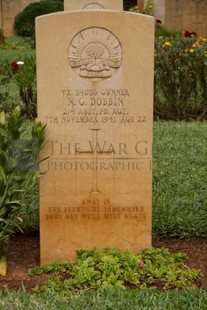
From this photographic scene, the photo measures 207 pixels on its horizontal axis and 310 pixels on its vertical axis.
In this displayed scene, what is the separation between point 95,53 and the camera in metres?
4.31

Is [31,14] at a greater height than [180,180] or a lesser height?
greater

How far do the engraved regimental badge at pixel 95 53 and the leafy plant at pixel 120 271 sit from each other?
1168 millimetres

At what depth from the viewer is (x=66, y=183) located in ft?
14.6

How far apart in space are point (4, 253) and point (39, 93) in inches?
41.8

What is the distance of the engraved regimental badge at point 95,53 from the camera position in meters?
4.28

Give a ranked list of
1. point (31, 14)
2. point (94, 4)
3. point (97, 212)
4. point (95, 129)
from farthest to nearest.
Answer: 1. point (31, 14)
2. point (94, 4)
3. point (97, 212)
4. point (95, 129)

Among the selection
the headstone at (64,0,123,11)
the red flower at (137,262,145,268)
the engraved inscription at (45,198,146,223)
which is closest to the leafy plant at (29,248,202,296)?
the red flower at (137,262,145,268)

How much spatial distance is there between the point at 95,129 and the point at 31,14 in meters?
20.7

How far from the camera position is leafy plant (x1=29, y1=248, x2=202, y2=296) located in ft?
13.5

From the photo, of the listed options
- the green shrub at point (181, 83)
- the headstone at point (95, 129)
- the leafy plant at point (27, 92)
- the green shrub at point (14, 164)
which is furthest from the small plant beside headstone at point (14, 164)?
the green shrub at point (181, 83)

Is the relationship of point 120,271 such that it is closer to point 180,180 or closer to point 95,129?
point 95,129

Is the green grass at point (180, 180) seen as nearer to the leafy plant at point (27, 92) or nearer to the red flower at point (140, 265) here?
the red flower at point (140, 265)

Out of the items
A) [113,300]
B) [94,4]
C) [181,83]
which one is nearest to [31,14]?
[181,83]

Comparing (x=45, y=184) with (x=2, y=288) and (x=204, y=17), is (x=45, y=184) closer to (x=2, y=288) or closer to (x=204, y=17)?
(x=2, y=288)
